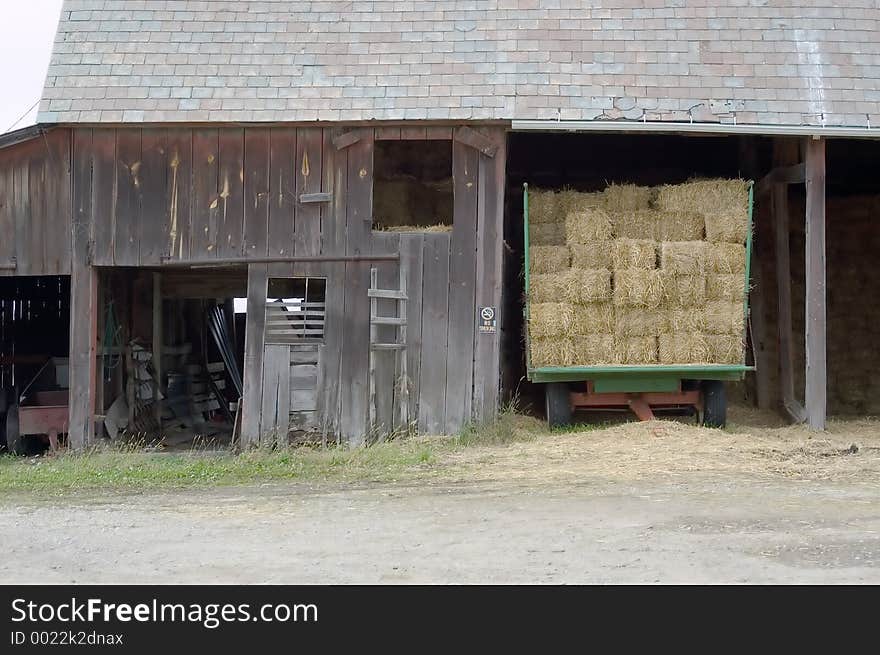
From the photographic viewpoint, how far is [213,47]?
1330cm

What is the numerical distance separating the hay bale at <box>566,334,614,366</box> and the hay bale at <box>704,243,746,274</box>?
156 centimetres

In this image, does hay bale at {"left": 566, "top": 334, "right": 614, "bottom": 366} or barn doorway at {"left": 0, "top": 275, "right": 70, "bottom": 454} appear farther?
barn doorway at {"left": 0, "top": 275, "right": 70, "bottom": 454}

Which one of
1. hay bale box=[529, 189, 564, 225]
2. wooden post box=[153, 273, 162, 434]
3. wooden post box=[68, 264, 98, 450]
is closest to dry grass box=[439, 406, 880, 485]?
hay bale box=[529, 189, 564, 225]

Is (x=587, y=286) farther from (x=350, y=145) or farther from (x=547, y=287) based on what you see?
(x=350, y=145)

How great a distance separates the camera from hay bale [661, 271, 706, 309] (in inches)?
493

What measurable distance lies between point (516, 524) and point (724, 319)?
5710 millimetres

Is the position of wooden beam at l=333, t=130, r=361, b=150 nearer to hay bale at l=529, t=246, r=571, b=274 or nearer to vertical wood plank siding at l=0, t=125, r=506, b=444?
vertical wood plank siding at l=0, t=125, r=506, b=444

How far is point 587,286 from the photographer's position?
40.9 ft

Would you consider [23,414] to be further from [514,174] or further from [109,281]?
[514,174]

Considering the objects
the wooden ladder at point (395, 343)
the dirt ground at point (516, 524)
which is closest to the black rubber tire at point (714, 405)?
the dirt ground at point (516, 524)

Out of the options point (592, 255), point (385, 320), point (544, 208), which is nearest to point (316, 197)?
point (385, 320)

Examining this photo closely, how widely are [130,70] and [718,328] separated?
794cm

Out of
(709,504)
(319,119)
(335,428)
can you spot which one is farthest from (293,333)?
(709,504)

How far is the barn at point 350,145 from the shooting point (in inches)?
496
